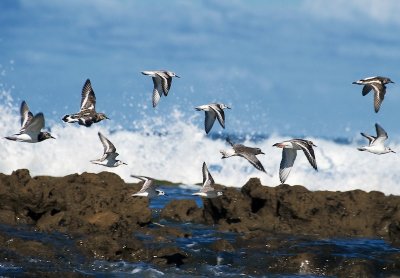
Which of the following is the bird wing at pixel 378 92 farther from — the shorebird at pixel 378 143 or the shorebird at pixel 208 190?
the shorebird at pixel 208 190

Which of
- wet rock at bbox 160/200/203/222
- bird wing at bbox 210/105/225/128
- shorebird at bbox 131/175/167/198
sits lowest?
wet rock at bbox 160/200/203/222

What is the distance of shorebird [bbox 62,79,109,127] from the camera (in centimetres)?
2245

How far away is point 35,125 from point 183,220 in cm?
577

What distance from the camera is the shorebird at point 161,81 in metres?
25.4

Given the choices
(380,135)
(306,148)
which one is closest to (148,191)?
(306,148)

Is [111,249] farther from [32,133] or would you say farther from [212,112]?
[212,112]

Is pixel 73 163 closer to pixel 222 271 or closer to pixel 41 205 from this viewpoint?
pixel 41 205

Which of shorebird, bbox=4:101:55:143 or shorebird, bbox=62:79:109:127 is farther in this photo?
shorebird, bbox=62:79:109:127

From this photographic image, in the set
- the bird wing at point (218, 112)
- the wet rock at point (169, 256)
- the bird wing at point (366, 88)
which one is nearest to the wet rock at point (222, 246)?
the wet rock at point (169, 256)

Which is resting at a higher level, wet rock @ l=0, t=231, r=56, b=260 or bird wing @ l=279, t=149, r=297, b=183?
bird wing @ l=279, t=149, r=297, b=183

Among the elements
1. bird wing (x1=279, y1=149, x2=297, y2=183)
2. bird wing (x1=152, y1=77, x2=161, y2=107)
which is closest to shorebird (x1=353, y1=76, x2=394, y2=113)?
bird wing (x1=279, y1=149, x2=297, y2=183)

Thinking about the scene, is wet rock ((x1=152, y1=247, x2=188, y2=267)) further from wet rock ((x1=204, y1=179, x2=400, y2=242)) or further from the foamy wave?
the foamy wave

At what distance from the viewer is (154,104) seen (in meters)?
25.6

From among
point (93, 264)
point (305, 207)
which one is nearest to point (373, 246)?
point (305, 207)
